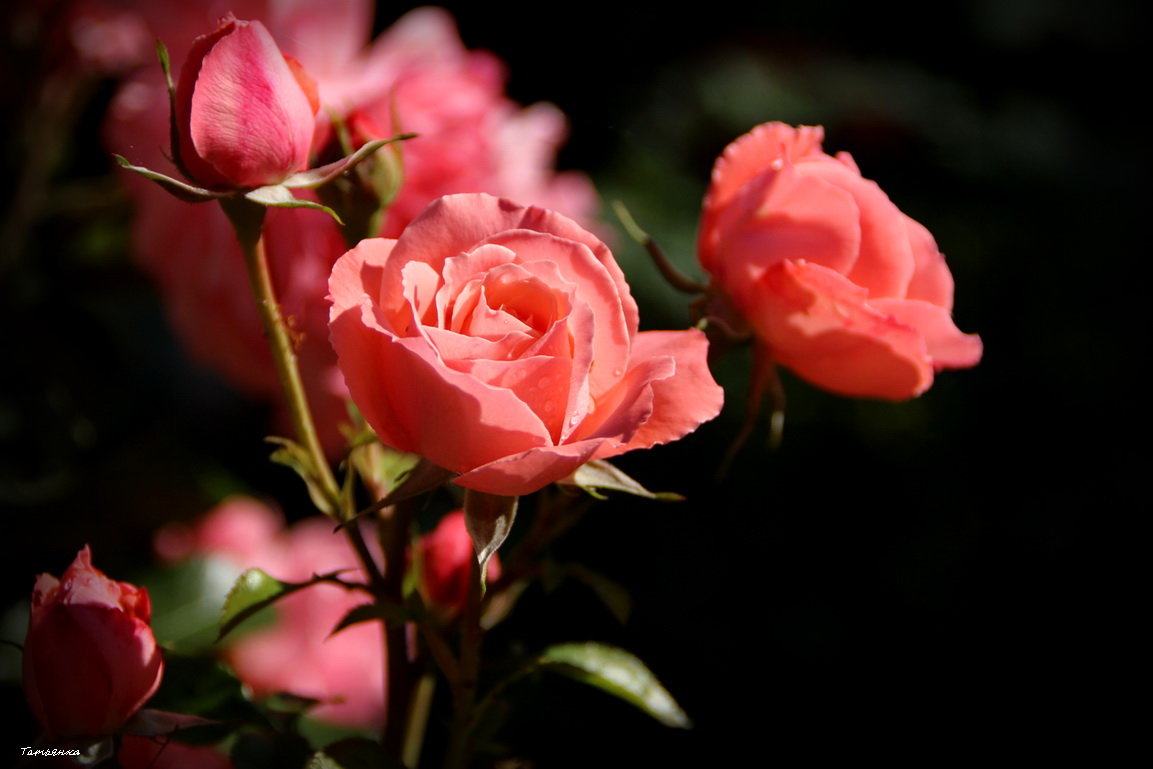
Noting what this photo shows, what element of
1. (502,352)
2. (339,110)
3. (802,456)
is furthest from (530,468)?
(802,456)

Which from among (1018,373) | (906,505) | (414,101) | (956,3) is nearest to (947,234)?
(1018,373)

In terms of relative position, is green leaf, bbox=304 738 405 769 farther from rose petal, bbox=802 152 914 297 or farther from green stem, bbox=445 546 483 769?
rose petal, bbox=802 152 914 297

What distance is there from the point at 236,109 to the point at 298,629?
54 cm

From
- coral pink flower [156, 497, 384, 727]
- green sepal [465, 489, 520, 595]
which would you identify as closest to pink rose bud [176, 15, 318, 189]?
green sepal [465, 489, 520, 595]

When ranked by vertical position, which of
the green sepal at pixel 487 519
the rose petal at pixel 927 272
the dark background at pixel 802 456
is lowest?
the dark background at pixel 802 456

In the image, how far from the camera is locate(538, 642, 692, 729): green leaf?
1.31 ft

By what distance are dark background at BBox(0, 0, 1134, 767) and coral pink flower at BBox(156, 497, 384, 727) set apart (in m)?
0.05

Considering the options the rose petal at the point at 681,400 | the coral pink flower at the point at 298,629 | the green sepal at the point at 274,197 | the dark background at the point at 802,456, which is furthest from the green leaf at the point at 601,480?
the dark background at the point at 802,456

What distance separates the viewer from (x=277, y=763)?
37cm

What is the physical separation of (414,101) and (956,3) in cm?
162

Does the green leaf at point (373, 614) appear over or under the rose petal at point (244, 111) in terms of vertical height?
under

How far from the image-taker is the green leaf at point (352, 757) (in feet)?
1.12

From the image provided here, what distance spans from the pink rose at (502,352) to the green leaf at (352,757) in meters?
0.11

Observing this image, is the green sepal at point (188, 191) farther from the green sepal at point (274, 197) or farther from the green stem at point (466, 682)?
the green stem at point (466, 682)
